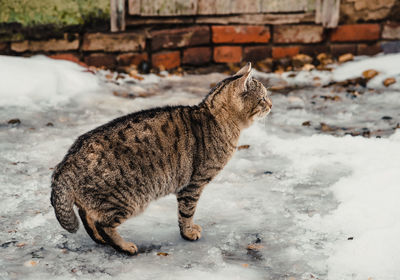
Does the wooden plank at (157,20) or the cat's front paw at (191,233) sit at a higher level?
the wooden plank at (157,20)

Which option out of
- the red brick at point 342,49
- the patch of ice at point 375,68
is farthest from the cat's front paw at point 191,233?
the red brick at point 342,49

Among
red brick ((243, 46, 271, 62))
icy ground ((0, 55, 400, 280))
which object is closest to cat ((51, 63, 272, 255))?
icy ground ((0, 55, 400, 280))

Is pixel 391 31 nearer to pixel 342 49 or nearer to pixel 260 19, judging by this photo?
pixel 342 49

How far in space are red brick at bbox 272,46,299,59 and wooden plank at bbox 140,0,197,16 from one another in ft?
3.82

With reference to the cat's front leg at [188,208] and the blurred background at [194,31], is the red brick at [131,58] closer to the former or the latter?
the blurred background at [194,31]

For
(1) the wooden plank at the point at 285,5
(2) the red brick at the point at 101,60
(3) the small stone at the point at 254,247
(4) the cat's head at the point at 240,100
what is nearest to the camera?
(3) the small stone at the point at 254,247

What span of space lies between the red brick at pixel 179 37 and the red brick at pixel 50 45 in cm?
93

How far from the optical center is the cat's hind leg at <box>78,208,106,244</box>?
8.73 ft

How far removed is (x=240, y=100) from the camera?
295 cm

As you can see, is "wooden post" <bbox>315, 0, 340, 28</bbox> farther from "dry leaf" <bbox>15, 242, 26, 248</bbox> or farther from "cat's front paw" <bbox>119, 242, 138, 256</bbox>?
"dry leaf" <bbox>15, 242, 26, 248</bbox>

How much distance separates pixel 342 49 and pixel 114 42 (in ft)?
9.70

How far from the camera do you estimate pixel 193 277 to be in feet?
8.05

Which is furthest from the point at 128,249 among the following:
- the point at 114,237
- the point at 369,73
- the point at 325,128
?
the point at 369,73

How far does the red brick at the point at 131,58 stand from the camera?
6.05m
